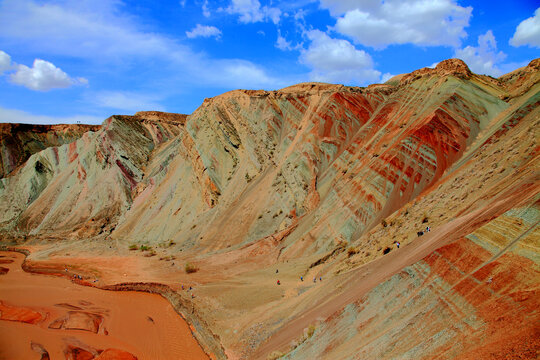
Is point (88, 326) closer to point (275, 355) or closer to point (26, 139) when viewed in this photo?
point (275, 355)

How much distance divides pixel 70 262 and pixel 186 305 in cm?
1760

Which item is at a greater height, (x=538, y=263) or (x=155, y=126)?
(x=155, y=126)

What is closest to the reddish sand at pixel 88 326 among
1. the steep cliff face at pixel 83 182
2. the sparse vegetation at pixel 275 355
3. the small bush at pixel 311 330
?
the sparse vegetation at pixel 275 355

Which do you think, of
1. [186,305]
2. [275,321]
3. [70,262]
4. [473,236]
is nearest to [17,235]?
[70,262]

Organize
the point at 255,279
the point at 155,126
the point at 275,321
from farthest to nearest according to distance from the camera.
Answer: the point at 155,126
the point at 255,279
the point at 275,321

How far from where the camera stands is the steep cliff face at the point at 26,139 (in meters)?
62.6

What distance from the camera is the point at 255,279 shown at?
70.5 feet

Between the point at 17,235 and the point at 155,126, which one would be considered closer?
the point at 17,235

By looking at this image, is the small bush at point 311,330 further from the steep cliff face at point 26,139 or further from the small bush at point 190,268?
the steep cliff face at point 26,139

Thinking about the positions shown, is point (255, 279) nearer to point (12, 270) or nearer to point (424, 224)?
point (424, 224)

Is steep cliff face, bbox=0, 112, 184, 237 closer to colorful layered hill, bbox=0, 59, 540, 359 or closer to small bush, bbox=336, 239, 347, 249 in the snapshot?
colorful layered hill, bbox=0, 59, 540, 359

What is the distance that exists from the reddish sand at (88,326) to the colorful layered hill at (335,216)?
4.84 feet

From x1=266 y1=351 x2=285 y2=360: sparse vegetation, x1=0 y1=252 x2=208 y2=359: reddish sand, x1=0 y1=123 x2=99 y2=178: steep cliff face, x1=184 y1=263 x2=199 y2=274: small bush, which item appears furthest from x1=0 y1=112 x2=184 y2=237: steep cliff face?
x1=266 y1=351 x2=285 y2=360: sparse vegetation

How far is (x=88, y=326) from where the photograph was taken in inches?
709
